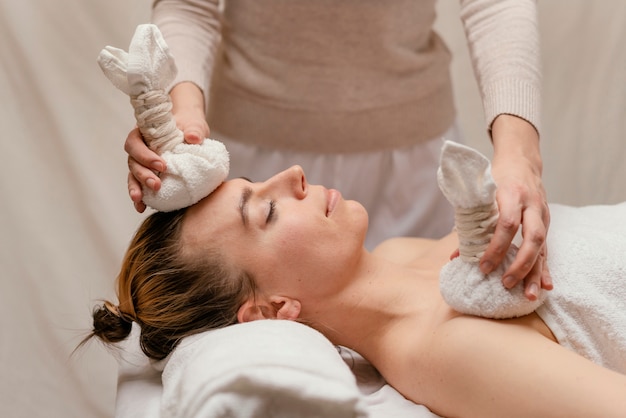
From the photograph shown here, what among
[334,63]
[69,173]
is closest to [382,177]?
[334,63]

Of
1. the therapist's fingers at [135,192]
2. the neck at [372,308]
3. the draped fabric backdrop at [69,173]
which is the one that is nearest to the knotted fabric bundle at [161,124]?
the therapist's fingers at [135,192]

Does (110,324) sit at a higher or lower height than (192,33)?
lower

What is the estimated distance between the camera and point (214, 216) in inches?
57.0

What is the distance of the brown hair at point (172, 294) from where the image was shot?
141 cm

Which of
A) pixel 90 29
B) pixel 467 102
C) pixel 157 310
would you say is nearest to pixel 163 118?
pixel 157 310

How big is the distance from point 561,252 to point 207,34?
Answer: 0.84 metres

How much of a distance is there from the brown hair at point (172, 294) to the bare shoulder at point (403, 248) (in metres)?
0.44

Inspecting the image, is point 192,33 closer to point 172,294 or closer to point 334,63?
point 334,63

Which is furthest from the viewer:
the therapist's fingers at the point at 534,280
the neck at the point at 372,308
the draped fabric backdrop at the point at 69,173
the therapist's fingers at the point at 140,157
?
the draped fabric backdrop at the point at 69,173

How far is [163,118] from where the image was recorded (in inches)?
54.1

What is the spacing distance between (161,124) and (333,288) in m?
0.41

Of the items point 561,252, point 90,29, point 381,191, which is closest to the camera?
point 561,252

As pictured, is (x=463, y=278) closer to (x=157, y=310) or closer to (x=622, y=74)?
(x=157, y=310)

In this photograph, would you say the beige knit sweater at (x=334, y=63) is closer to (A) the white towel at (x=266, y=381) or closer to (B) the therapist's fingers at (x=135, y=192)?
(B) the therapist's fingers at (x=135, y=192)
